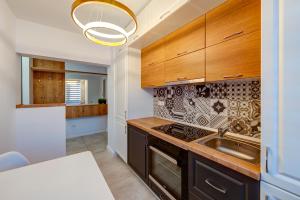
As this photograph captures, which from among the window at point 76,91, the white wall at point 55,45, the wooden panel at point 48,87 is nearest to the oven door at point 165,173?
the white wall at point 55,45

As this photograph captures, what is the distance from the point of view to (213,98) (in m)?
1.58

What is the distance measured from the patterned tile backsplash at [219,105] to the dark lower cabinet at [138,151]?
0.62 m

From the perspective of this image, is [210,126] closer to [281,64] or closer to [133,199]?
[281,64]

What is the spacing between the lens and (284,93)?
0.66 meters

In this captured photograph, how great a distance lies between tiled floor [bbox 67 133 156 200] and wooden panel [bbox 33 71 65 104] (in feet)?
4.25

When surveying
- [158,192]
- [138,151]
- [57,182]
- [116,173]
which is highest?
[57,182]

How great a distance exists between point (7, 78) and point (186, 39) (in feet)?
7.77

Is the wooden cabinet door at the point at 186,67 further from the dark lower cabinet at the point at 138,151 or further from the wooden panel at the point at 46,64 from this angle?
the wooden panel at the point at 46,64

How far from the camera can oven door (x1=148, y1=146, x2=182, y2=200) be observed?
129cm

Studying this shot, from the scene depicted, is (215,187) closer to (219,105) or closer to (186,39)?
(219,105)

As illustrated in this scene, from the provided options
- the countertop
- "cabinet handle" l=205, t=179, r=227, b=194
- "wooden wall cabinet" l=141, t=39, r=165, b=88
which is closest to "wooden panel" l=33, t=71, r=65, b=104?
"wooden wall cabinet" l=141, t=39, r=165, b=88

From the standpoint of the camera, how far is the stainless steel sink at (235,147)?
1110 millimetres

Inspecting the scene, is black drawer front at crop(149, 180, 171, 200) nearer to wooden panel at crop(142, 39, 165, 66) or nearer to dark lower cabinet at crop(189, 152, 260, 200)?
dark lower cabinet at crop(189, 152, 260, 200)

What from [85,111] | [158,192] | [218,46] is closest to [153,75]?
[218,46]
